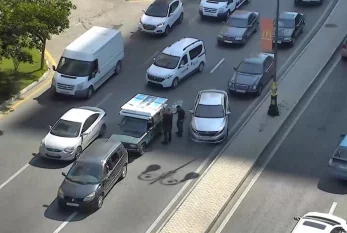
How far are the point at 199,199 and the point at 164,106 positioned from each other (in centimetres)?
694

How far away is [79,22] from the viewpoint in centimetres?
4997

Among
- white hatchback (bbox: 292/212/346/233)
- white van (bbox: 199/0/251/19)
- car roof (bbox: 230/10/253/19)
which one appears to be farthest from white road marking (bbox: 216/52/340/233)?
white van (bbox: 199/0/251/19)

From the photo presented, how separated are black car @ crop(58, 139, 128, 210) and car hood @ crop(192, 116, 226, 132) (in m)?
4.78

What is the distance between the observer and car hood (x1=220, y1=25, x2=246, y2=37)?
4524 cm

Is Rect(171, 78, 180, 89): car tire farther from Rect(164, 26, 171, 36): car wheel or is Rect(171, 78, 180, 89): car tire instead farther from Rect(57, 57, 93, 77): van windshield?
Rect(164, 26, 171, 36): car wheel

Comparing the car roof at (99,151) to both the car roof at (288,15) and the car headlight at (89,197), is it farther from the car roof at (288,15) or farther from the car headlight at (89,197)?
the car roof at (288,15)

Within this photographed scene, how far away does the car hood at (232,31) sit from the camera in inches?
1781

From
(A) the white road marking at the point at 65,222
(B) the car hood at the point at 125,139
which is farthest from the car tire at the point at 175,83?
(A) the white road marking at the point at 65,222

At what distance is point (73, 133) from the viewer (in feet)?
111

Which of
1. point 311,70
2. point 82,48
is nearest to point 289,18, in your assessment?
point 311,70

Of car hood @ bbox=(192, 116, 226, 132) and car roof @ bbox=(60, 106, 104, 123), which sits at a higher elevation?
car roof @ bbox=(60, 106, 104, 123)

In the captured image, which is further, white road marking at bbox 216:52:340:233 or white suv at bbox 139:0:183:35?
white suv at bbox 139:0:183:35

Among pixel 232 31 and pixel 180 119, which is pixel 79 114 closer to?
pixel 180 119

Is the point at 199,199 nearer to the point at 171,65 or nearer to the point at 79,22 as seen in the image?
the point at 171,65
